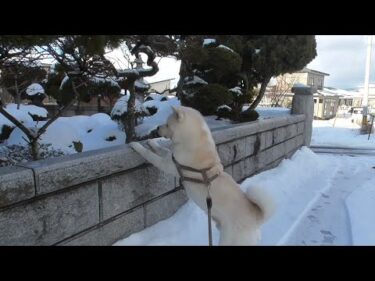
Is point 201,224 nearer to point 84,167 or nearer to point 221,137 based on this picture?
point 221,137

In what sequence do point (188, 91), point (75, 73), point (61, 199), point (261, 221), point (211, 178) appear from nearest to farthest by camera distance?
point (61, 199) < point (261, 221) < point (211, 178) < point (75, 73) < point (188, 91)

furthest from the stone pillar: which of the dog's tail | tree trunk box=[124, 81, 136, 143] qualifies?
the dog's tail

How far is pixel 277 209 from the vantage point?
12.1ft

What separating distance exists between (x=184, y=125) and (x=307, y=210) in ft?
9.39

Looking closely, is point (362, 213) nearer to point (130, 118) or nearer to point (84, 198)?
point (84, 198)

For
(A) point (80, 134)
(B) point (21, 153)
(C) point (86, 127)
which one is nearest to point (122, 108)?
(A) point (80, 134)

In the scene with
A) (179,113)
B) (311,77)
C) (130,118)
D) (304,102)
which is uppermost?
(311,77)

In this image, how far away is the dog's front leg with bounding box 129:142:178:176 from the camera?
3.18m

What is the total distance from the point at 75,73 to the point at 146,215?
3.04 metres

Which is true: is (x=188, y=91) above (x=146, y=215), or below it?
above

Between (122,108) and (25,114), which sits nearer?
(25,114)

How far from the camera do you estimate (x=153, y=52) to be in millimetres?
6312

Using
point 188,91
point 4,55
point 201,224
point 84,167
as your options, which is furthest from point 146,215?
point 188,91

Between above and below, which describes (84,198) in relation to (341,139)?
above
